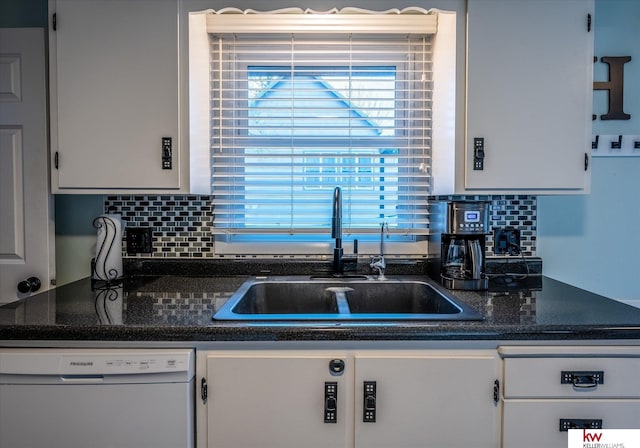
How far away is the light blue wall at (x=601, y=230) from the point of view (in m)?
1.99

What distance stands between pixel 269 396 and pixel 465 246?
979mm

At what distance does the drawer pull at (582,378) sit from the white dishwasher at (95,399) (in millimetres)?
1104

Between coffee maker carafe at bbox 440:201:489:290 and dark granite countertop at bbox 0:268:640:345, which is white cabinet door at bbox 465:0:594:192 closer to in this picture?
coffee maker carafe at bbox 440:201:489:290

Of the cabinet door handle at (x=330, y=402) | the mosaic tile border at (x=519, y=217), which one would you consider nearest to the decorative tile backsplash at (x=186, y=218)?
the mosaic tile border at (x=519, y=217)

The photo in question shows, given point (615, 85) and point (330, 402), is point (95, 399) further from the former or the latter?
point (615, 85)

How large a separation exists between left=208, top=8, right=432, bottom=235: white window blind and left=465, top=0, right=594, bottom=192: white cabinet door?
1.14 feet

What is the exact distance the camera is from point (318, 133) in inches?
79.4

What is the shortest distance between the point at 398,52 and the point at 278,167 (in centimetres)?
76

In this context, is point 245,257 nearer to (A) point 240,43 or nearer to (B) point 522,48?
(A) point 240,43

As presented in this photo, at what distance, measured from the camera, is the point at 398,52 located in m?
1.95

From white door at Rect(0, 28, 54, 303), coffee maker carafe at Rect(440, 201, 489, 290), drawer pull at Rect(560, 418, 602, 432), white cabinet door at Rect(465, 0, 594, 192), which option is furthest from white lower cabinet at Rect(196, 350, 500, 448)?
white door at Rect(0, 28, 54, 303)

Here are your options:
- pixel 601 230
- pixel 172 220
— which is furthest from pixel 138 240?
pixel 601 230

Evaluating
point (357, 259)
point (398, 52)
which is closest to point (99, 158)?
point (357, 259)

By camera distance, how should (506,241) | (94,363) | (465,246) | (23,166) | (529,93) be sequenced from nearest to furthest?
(94,363) → (529,93) → (465,246) → (23,166) → (506,241)
